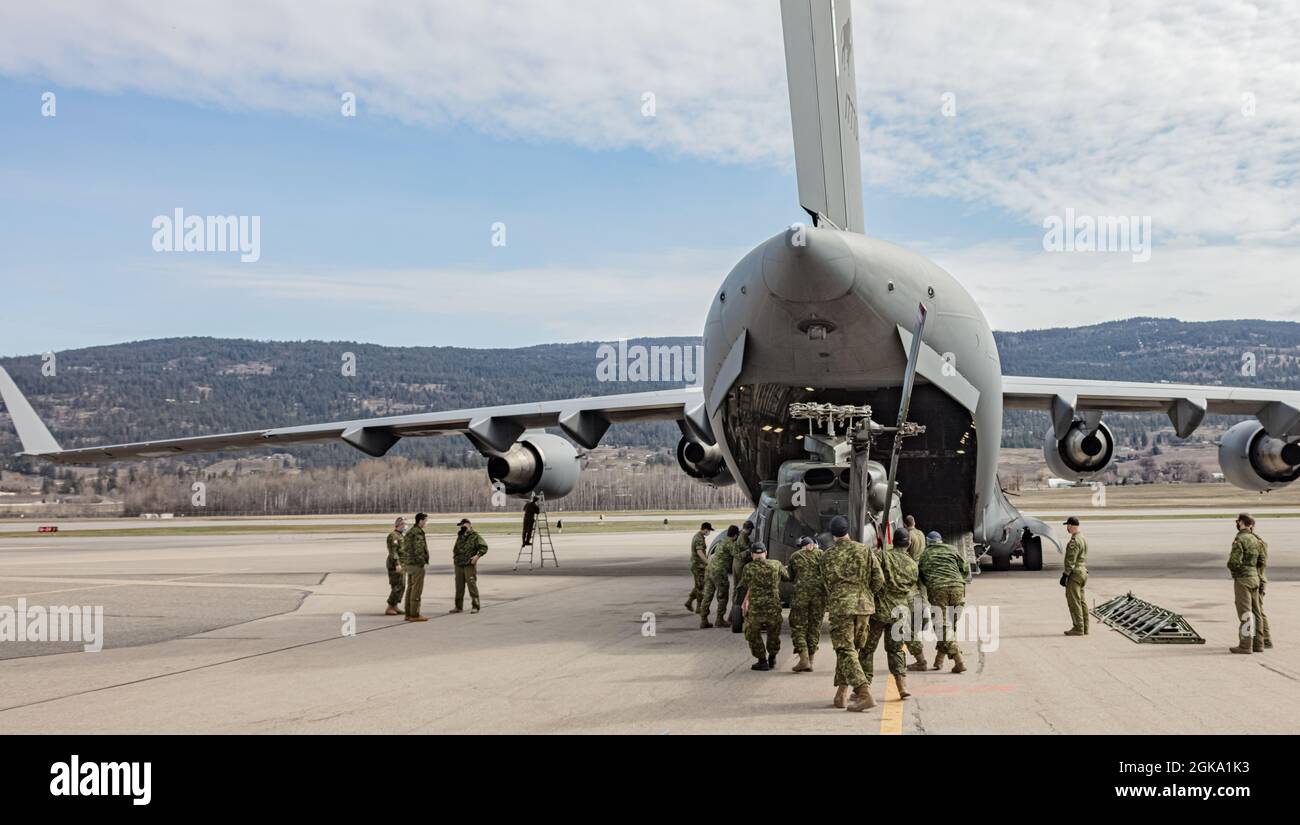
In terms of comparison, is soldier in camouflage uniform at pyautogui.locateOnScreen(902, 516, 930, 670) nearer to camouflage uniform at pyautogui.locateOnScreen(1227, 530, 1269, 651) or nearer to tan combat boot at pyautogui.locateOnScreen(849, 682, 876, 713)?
tan combat boot at pyautogui.locateOnScreen(849, 682, 876, 713)

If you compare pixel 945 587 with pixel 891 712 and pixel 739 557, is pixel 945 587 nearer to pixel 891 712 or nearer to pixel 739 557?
pixel 891 712

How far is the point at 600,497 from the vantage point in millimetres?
85812

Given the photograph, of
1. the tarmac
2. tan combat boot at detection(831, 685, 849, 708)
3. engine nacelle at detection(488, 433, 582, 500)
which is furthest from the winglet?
tan combat boot at detection(831, 685, 849, 708)

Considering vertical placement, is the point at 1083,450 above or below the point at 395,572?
above

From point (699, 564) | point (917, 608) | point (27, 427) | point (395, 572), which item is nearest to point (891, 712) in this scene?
point (917, 608)

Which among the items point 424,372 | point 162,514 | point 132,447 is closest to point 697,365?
point 132,447

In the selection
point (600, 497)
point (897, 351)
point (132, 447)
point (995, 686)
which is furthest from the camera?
point (600, 497)

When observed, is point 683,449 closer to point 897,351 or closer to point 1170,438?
point 897,351

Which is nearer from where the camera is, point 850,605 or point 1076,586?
point 850,605

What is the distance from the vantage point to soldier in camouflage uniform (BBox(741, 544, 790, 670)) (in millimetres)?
9805

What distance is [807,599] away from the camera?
375 inches

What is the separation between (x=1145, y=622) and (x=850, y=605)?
5.81 meters

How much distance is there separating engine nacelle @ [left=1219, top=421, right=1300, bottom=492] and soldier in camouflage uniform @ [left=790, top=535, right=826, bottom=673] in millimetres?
14525

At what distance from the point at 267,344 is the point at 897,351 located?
608 ft
